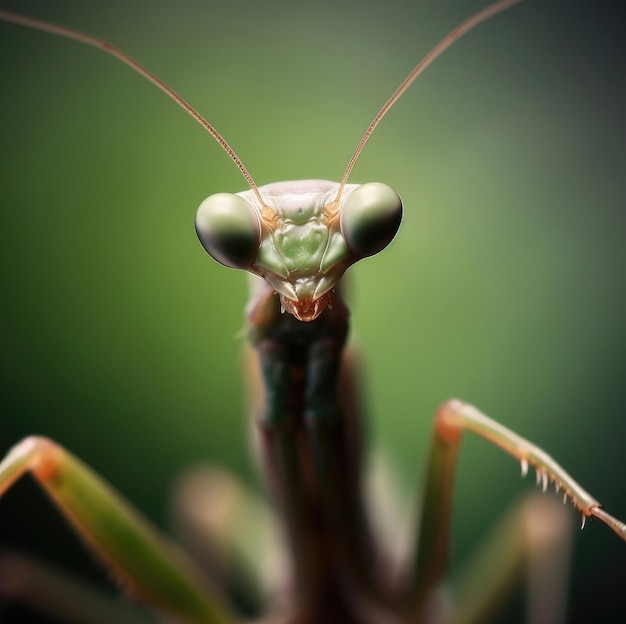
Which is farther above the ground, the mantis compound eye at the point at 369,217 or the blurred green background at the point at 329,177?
the blurred green background at the point at 329,177

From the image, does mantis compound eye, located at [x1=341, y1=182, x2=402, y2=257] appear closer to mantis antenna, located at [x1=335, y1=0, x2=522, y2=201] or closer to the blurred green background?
mantis antenna, located at [x1=335, y1=0, x2=522, y2=201]

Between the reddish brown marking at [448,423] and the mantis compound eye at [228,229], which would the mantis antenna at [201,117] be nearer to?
the mantis compound eye at [228,229]

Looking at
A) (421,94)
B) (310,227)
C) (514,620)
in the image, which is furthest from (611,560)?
(421,94)

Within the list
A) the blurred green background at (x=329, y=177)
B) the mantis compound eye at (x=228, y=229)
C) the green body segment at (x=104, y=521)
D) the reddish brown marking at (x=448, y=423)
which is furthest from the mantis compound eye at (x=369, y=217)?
the blurred green background at (x=329, y=177)

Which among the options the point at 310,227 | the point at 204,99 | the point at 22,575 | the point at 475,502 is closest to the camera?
the point at 310,227

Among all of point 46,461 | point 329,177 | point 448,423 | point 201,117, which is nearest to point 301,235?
point 201,117

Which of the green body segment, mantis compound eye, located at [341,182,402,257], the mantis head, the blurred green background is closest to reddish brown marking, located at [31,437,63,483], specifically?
the green body segment

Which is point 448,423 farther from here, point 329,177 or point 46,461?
point 329,177

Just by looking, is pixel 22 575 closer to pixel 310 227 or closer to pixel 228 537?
pixel 228 537
